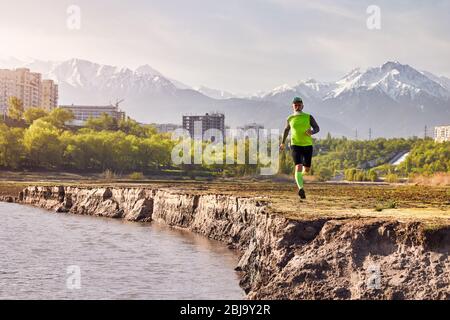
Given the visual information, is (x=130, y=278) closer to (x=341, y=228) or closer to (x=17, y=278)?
(x=17, y=278)

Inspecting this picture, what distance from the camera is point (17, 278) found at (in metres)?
37.8

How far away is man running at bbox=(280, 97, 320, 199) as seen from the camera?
2711 centimetres

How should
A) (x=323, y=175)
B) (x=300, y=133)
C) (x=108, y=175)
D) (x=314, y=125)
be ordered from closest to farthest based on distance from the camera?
1. (x=314, y=125)
2. (x=300, y=133)
3. (x=108, y=175)
4. (x=323, y=175)

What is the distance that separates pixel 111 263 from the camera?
43531 millimetres

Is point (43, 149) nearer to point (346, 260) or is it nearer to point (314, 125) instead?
point (314, 125)

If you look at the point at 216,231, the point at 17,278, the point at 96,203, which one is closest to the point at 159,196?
the point at 96,203

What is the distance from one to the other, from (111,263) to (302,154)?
19140 mm

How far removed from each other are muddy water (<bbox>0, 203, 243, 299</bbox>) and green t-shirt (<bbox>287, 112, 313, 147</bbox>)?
815 cm

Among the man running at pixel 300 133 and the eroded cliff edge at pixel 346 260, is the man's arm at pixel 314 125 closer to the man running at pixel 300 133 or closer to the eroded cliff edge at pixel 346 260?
the man running at pixel 300 133

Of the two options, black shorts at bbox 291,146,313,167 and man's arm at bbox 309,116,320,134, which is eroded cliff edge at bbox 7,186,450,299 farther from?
man's arm at bbox 309,116,320,134

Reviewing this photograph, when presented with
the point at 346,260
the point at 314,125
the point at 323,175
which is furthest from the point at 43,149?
the point at 346,260

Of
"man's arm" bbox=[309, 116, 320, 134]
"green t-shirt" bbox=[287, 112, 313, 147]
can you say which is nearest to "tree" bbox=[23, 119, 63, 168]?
"green t-shirt" bbox=[287, 112, 313, 147]

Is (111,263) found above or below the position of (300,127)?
below

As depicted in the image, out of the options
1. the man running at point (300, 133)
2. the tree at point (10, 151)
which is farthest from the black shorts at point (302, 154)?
the tree at point (10, 151)
